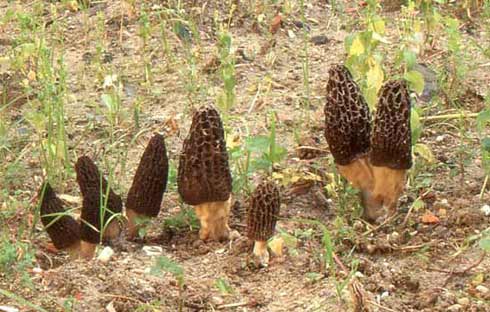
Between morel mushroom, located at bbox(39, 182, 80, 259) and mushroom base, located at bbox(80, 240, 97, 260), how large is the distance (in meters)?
0.03

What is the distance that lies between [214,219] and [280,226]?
0.26 metres

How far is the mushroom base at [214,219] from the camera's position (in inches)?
140

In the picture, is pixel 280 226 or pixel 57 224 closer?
pixel 57 224

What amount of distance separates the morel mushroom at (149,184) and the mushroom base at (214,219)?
5.7 inches

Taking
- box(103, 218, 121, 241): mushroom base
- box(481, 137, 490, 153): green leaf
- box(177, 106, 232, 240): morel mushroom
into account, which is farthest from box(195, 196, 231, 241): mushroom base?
box(481, 137, 490, 153): green leaf

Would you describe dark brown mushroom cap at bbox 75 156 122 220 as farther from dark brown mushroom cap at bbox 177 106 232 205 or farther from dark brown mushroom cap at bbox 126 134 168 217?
dark brown mushroom cap at bbox 177 106 232 205

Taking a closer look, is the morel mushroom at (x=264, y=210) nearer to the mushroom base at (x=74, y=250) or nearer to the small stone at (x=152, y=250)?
the small stone at (x=152, y=250)

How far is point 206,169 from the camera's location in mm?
3461

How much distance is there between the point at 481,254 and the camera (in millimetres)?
3443

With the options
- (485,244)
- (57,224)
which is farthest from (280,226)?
(485,244)

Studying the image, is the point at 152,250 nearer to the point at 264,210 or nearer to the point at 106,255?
the point at 106,255

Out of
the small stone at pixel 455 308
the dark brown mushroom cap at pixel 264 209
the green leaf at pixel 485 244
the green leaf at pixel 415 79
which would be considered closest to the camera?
the green leaf at pixel 485 244

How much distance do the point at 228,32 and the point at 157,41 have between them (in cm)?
35

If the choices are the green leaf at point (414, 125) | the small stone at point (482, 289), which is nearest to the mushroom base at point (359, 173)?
the green leaf at point (414, 125)
